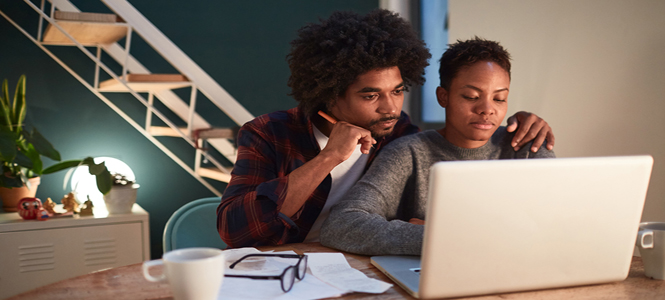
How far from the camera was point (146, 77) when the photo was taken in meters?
2.74

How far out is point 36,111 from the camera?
9.61ft

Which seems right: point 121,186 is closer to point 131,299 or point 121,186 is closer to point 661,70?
point 131,299

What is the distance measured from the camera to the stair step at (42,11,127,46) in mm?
2568

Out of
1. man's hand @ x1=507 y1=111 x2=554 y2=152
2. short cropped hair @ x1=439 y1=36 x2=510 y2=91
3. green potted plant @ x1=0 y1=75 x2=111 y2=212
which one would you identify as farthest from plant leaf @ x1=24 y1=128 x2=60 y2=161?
man's hand @ x1=507 y1=111 x2=554 y2=152

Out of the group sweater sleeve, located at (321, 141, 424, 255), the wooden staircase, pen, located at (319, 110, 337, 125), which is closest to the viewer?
sweater sleeve, located at (321, 141, 424, 255)

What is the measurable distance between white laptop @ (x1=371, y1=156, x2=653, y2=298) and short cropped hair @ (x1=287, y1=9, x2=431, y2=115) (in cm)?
70

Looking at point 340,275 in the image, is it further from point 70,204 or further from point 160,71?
point 160,71

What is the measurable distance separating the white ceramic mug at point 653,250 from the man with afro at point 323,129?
463 mm

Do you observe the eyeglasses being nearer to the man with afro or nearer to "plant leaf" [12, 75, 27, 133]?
the man with afro

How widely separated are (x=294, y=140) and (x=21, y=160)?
71.0 inches

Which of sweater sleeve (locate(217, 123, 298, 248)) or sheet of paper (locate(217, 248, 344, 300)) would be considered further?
sweater sleeve (locate(217, 123, 298, 248))

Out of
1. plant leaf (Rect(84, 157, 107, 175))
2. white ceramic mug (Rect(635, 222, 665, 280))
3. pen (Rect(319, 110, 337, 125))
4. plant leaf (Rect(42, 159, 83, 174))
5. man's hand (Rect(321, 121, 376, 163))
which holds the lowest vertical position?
plant leaf (Rect(42, 159, 83, 174))

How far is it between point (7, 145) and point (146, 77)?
75 cm

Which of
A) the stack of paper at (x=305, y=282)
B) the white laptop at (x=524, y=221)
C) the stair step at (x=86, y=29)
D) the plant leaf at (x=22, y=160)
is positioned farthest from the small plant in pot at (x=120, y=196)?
the white laptop at (x=524, y=221)
